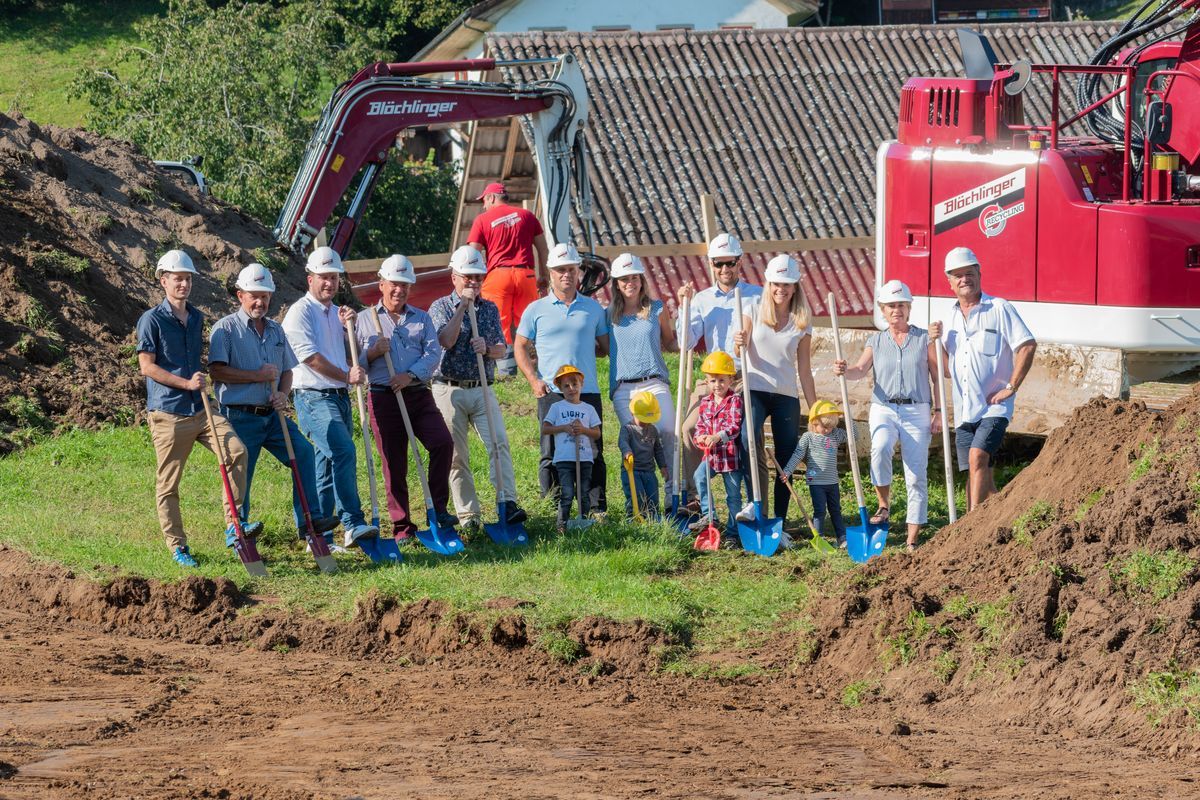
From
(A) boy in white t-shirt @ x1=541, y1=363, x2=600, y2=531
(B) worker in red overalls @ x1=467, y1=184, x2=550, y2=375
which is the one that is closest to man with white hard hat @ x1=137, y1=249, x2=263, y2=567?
(A) boy in white t-shirt @ x1=541, y1=363, x2=600, y2=531

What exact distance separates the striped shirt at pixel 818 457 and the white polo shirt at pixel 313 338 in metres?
3.29

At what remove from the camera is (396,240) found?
2633cm

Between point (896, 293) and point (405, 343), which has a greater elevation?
point (896, 293)

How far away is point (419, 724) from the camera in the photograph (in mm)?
7629

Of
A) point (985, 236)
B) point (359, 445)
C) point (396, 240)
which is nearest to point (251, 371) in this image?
point (359, 445)

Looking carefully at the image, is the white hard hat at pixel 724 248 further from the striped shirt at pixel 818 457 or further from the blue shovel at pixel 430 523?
the blue shovel at pixel 430 523

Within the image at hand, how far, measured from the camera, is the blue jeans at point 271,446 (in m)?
10.9

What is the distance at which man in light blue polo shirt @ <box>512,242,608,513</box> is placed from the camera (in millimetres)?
11555

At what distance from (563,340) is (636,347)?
0.54 m

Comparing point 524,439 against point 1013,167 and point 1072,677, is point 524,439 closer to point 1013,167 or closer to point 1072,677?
point 1013,167

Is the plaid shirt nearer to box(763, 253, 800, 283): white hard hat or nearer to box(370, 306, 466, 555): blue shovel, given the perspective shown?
box(763, 253, 800, 283): white hard hat

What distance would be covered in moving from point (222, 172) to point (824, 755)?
1872 cm

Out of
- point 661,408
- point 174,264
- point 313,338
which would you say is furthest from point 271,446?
point 661,408

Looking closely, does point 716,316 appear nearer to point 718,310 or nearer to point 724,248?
point 718,310
